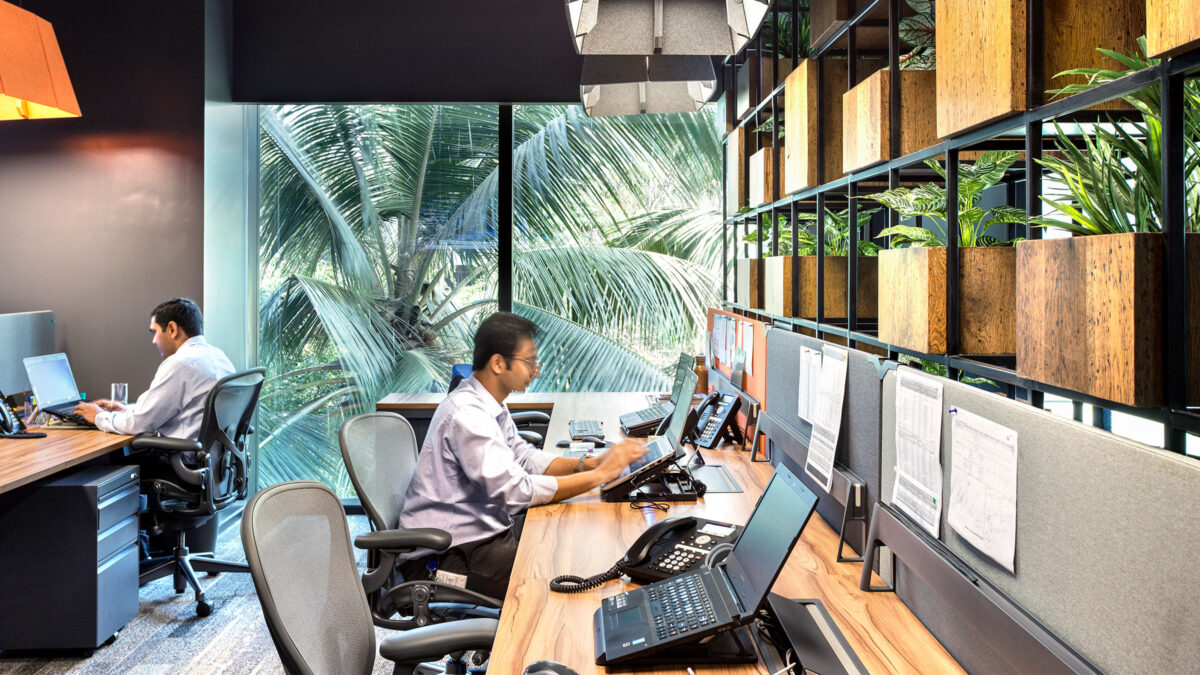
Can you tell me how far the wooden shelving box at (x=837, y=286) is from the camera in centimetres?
214

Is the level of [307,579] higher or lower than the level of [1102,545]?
lower

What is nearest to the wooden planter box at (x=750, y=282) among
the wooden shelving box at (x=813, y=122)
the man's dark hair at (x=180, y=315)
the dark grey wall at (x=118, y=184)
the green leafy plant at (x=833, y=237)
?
the green leafy plant at (x=833, y=237)

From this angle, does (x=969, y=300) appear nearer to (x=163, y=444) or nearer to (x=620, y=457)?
(x=620, y=457)

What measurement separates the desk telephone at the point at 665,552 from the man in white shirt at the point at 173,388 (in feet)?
7.54

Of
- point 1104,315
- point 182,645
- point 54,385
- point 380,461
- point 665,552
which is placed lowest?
point 182,645

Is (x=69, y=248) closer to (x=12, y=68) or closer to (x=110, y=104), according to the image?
(x=110, y=104)

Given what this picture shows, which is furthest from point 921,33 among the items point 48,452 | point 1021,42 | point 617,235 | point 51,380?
point 51,380

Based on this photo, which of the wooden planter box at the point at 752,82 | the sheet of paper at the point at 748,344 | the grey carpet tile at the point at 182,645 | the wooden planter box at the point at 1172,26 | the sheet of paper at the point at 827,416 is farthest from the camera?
the sheet of paper at the point at 748,344

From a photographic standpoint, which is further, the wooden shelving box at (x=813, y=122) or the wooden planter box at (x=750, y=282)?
the wooden planter box at (x=750, y=282)

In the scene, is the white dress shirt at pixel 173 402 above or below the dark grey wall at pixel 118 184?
below

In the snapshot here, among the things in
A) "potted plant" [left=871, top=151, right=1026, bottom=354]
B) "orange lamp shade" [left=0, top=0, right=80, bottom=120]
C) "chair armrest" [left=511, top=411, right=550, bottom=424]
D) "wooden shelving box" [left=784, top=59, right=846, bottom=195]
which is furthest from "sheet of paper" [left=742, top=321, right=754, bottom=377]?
"orange lamp shade" [left=0, top=0, right=80, bottom=120]

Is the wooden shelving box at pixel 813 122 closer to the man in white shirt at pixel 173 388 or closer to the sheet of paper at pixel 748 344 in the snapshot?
the sheet of paper at pixel 748 344

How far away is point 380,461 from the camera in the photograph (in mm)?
2424

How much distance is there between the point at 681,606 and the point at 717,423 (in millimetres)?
1793
